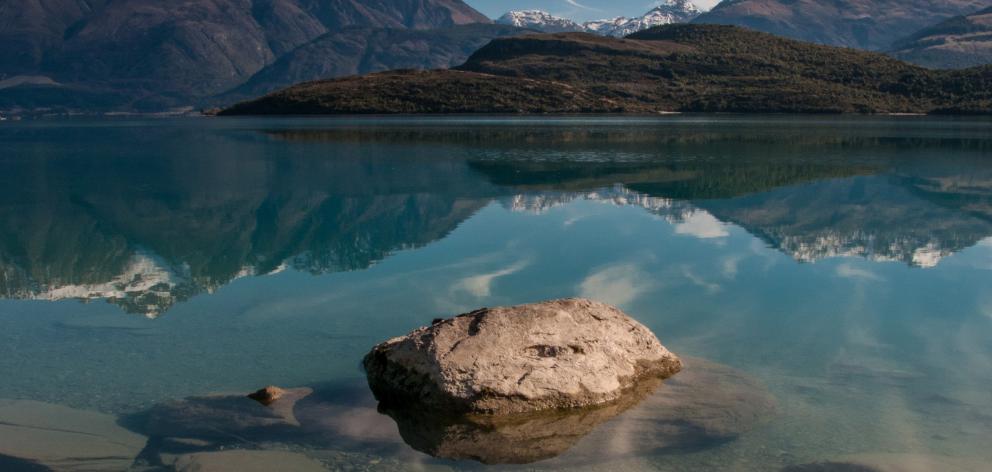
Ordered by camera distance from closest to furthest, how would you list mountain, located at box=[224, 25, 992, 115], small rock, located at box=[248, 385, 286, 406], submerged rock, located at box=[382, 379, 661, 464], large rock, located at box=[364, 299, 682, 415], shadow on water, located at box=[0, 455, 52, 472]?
shadow on water, located at box=[0, 455, 52, 472]
submerged rock, located at box=[382, 379, 661, 464]
large rock, located at box=[364, 299, 682, 415]
small rock, located at box=[248, 385, 286, 406]
mountain, located at box=[224, 25, 992, 115]

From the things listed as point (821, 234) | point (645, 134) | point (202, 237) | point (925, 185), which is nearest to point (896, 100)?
point (645, 134)

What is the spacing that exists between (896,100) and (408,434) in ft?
584

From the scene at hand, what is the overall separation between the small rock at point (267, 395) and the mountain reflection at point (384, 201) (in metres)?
7.43

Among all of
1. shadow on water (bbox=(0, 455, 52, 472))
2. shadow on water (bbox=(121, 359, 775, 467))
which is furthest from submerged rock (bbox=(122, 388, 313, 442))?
shadow on water (bbox=(0, 455, 52, 472))

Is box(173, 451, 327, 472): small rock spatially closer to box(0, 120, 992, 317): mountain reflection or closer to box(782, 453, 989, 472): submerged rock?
box(782, 453, 989, 472): submerged rock

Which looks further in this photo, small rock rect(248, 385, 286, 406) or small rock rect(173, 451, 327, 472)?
small rock rect(248, 385, 286, 406)

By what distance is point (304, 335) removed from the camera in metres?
15.8

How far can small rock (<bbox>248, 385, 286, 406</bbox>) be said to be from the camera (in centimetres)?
1182

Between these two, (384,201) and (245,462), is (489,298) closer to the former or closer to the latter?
(245,462)

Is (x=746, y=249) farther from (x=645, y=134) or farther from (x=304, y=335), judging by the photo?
(x=645, y=134)

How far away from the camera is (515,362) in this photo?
11891 mm

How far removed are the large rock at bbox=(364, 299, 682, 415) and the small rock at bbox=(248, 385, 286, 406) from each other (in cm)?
150

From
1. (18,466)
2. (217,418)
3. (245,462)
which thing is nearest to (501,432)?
(245,462)

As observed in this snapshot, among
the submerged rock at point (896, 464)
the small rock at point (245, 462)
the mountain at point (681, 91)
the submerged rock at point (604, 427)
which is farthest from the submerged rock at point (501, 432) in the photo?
the mountain at point (681, 91)
